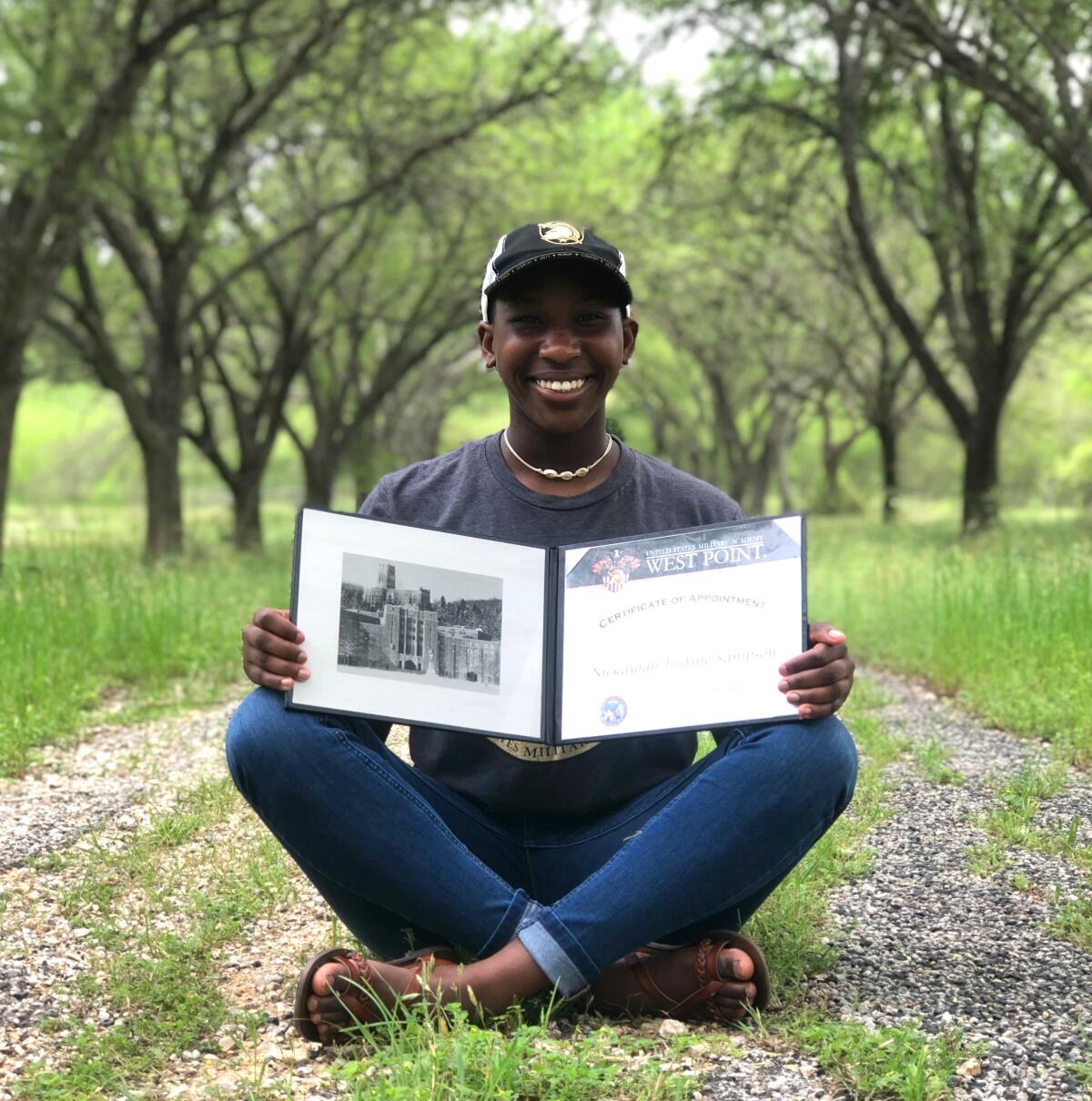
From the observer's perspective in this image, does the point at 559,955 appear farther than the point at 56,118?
No

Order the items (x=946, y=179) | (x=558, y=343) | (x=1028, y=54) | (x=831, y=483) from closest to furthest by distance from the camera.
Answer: (x=558, y=343) → (x=1028, y=54) → (x=946, y=179) → (x=831, y=483)

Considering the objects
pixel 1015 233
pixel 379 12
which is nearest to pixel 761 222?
pixel 1015 233

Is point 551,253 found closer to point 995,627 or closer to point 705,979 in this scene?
point 705,979

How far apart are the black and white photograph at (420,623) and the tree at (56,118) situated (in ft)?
28.5

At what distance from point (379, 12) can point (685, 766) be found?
1157 centimetres

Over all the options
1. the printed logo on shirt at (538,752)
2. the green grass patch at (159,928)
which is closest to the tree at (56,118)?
the green grass patch at (159,928)

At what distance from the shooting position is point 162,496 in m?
14.0

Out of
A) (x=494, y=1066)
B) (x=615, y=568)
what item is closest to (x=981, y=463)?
(x=615, y=568)

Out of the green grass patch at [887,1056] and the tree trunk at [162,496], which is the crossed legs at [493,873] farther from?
the tree trunk at [162,496]

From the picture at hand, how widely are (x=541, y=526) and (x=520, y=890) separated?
82cm

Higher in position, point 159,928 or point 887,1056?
point 887,1056

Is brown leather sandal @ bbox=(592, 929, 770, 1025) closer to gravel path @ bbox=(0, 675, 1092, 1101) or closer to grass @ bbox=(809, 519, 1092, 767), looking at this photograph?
gravel path @ bbox=(0, 675, 1092, 1101)

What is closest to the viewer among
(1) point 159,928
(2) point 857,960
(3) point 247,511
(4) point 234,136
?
(2) point 857,960

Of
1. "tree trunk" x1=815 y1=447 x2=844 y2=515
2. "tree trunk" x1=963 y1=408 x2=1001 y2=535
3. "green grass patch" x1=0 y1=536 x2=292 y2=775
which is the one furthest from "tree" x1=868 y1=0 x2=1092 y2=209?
"tree trunk" x1=815 y1=447 x2=844 y2=515
